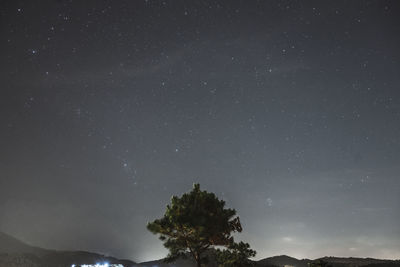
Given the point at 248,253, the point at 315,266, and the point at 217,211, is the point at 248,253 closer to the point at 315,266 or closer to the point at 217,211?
the point at 217,211

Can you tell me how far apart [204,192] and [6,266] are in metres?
193

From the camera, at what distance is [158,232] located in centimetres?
3072

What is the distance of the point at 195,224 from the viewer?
28547 mm

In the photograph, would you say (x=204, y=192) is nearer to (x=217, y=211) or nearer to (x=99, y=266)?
(x=217, y=211)

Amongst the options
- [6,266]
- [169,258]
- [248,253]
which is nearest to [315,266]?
[248,253]

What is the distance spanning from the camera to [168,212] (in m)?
29.9

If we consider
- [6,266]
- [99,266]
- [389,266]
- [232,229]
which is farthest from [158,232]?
[389,266]

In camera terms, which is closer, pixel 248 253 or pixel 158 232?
pixel 158 232

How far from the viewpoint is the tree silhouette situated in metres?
29.0

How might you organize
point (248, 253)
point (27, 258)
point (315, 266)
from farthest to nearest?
point (27, 258) → point (315, 266) → point (248, 253)

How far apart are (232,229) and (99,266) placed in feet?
143

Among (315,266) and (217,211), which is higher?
(217,211)

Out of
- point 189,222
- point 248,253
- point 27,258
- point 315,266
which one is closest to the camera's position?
point 189,222

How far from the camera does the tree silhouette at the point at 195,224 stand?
2898 centimetres
